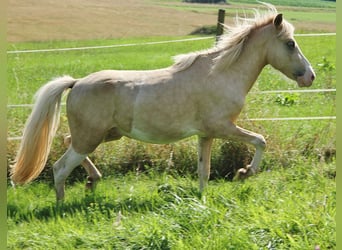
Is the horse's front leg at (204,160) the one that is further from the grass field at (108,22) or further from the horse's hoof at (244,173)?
the grass field at (108,22)

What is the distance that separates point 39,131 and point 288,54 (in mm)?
2653

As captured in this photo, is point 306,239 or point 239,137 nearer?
point 306,239

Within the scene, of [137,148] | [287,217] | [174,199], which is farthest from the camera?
[137,148]

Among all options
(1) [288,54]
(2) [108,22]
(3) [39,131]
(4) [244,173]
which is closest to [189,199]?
(4) [244,173]

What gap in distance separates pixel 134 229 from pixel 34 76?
34.3 ft

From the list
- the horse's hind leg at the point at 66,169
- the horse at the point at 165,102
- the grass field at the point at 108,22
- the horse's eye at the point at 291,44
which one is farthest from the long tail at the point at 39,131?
the grass field at the point at 108,22

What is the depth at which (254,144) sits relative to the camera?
5871 millimetres

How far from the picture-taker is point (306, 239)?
4.24 m

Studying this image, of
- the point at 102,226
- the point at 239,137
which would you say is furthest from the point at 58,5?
the point at 102,226

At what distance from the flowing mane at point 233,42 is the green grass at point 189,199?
673 millimetres

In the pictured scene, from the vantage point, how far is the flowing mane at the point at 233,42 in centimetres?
604

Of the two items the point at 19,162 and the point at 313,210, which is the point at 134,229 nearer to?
the point at 313,210

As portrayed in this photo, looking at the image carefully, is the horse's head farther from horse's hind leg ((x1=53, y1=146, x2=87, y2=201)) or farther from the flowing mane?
horse's hind leg ((x1=53, y1=146, x2=87, y2=201))

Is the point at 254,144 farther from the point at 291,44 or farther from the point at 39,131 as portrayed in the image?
the point at 39,131
